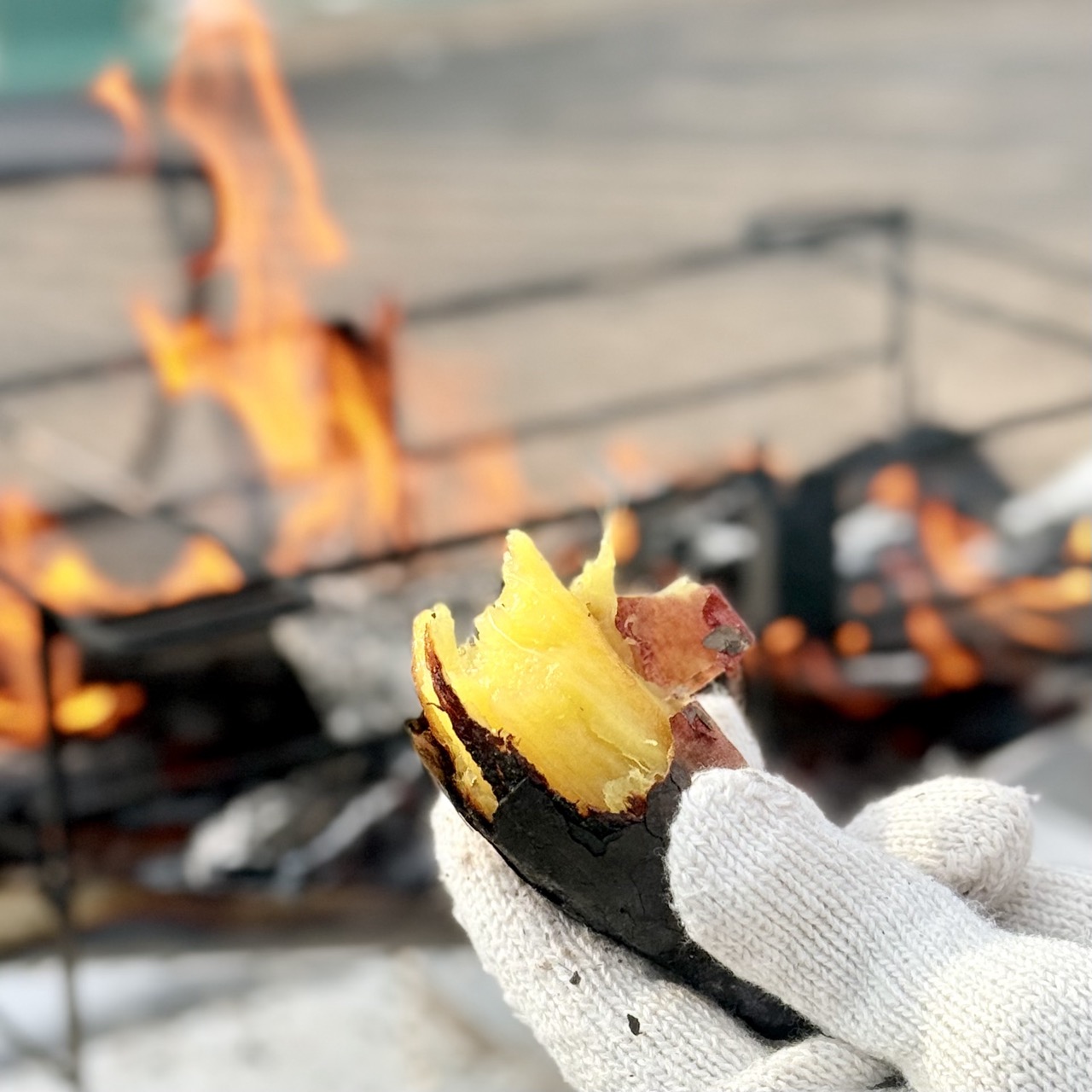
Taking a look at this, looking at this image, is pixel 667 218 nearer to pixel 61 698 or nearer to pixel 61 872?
pixel 61 698

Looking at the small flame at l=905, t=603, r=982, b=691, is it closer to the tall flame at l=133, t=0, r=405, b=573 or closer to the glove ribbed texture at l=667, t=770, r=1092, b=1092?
the tall flame at l=133, t=0, r=405, b=573

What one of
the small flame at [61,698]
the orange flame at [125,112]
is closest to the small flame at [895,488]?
the small flame at [61,698]

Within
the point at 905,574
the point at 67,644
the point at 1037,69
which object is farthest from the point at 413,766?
the point at 1037,69

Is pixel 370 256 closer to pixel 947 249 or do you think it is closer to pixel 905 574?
pixel 947 249

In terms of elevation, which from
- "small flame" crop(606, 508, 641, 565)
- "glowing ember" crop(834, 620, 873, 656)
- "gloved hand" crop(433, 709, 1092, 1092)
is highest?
"gloved hand" crop(433, 709, 1092, 1092)

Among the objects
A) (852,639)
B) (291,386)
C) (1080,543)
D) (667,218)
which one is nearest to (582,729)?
(852,639)

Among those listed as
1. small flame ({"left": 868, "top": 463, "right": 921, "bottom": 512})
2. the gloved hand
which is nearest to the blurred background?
small flame ({"left": 868, "top": 463, "right": 921, "bottom": 512})

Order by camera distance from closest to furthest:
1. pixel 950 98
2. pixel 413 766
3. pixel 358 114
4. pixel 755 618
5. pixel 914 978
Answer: pixel 914 978 < pixel 413 766 < pixel 755 618 < pixel 950 98 < pixel 358 114
